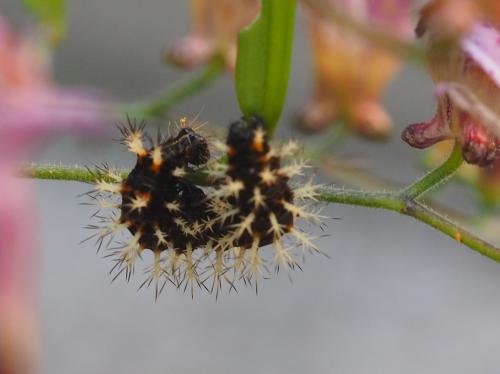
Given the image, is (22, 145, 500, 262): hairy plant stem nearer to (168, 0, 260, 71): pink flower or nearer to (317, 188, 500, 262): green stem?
(317, 188, 500, 262): green stem

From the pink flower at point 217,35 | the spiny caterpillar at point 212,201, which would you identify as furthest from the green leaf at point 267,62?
the pink flower at point 217,35

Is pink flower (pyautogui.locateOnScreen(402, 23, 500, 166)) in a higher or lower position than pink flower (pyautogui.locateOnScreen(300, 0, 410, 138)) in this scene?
lower

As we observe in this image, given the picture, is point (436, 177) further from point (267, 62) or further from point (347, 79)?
point (347, 79)

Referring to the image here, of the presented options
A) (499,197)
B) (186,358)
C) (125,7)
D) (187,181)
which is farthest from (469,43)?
(125,7)

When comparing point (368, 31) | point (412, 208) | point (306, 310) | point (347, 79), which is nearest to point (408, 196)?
point (412, 208)

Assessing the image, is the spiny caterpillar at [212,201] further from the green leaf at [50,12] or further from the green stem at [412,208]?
the green leaf at [50,12]

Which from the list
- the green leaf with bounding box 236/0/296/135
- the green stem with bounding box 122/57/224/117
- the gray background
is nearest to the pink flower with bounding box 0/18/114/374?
the green stem with bounding box 122/57/224/117

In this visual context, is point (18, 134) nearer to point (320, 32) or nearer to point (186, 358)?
point (320, 32)
